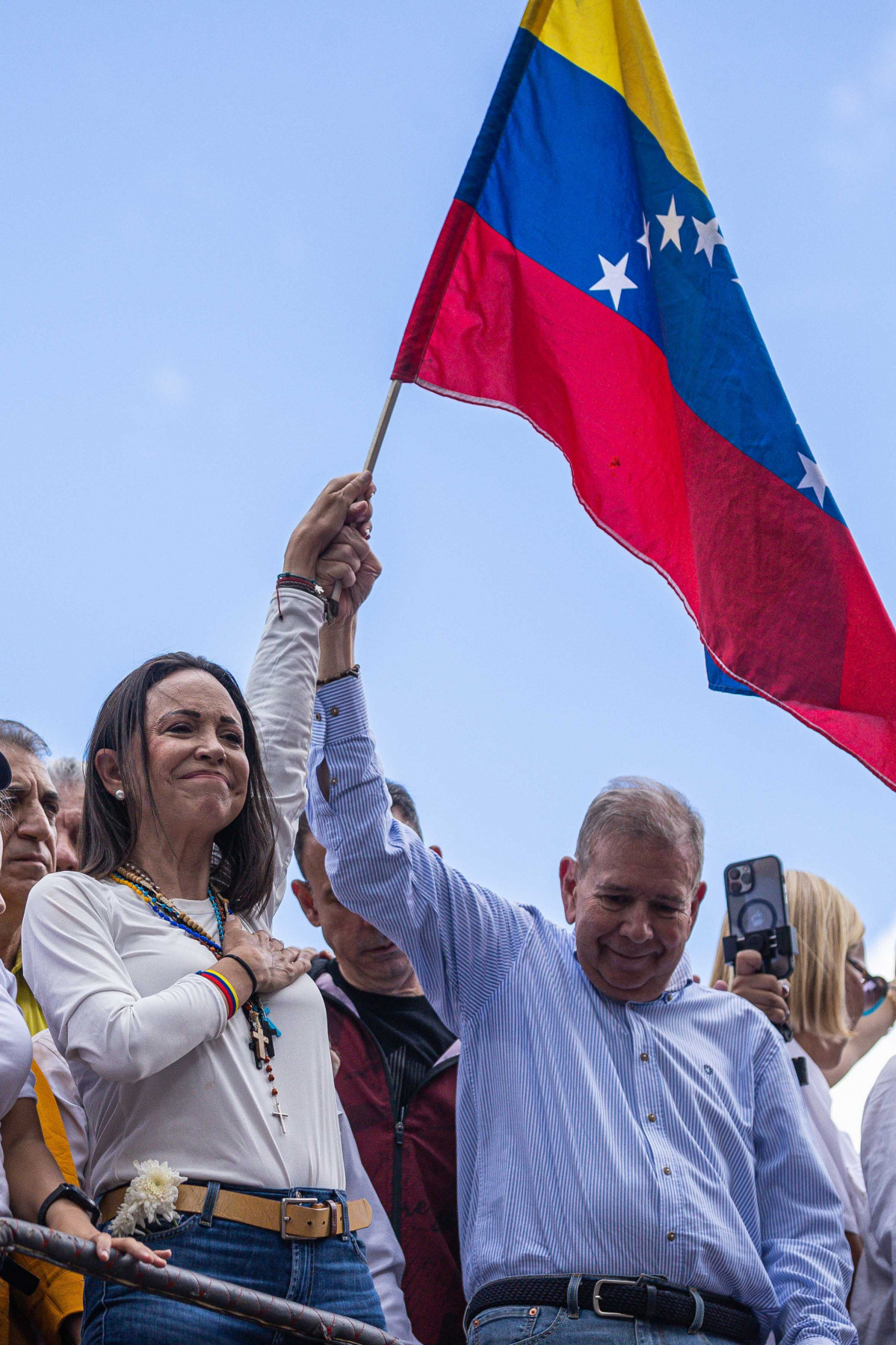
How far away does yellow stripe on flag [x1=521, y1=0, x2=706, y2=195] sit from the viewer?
14.4 ft

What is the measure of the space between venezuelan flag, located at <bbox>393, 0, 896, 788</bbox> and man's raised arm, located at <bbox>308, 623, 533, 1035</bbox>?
0.95 meters

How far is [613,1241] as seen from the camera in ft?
10.9

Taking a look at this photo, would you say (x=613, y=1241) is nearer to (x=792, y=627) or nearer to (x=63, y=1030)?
(x=63, y=1030)

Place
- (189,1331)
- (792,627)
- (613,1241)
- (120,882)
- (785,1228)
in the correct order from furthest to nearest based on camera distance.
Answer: (792,627) < (785,1228) < (613,1241) < (120,882) < (189,1331)

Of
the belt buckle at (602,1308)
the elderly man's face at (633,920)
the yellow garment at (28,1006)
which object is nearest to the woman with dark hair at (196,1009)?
the belt buckle at (602,1308)

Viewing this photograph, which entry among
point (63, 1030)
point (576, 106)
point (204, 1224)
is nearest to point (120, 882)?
point (63, 1030)

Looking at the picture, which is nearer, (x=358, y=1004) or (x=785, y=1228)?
(x=785, y=1228)

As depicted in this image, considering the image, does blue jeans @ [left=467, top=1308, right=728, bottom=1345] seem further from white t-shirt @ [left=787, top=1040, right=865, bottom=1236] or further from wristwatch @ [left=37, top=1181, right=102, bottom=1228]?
white t-shirt @ [left=787, top=1040, right=865, bottom=1236]

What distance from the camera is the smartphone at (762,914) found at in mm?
4324

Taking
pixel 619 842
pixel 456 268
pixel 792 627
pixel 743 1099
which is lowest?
pixel 743 1099

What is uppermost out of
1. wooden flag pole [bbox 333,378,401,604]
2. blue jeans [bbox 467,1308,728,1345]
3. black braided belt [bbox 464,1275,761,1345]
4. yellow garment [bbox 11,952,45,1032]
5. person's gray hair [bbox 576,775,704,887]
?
wooden flag pole [bbox 333,378,401,604]

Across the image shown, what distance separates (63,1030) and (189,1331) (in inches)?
21.9

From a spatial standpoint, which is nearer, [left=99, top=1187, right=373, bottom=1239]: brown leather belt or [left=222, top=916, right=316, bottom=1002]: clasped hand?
[left=99, top=1187, right=373, bottom=1239]: brown leather belt

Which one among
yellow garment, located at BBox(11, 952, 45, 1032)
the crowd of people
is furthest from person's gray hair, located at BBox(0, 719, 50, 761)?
yellow garment, located at BBox(11, 952, 45, 1032)
